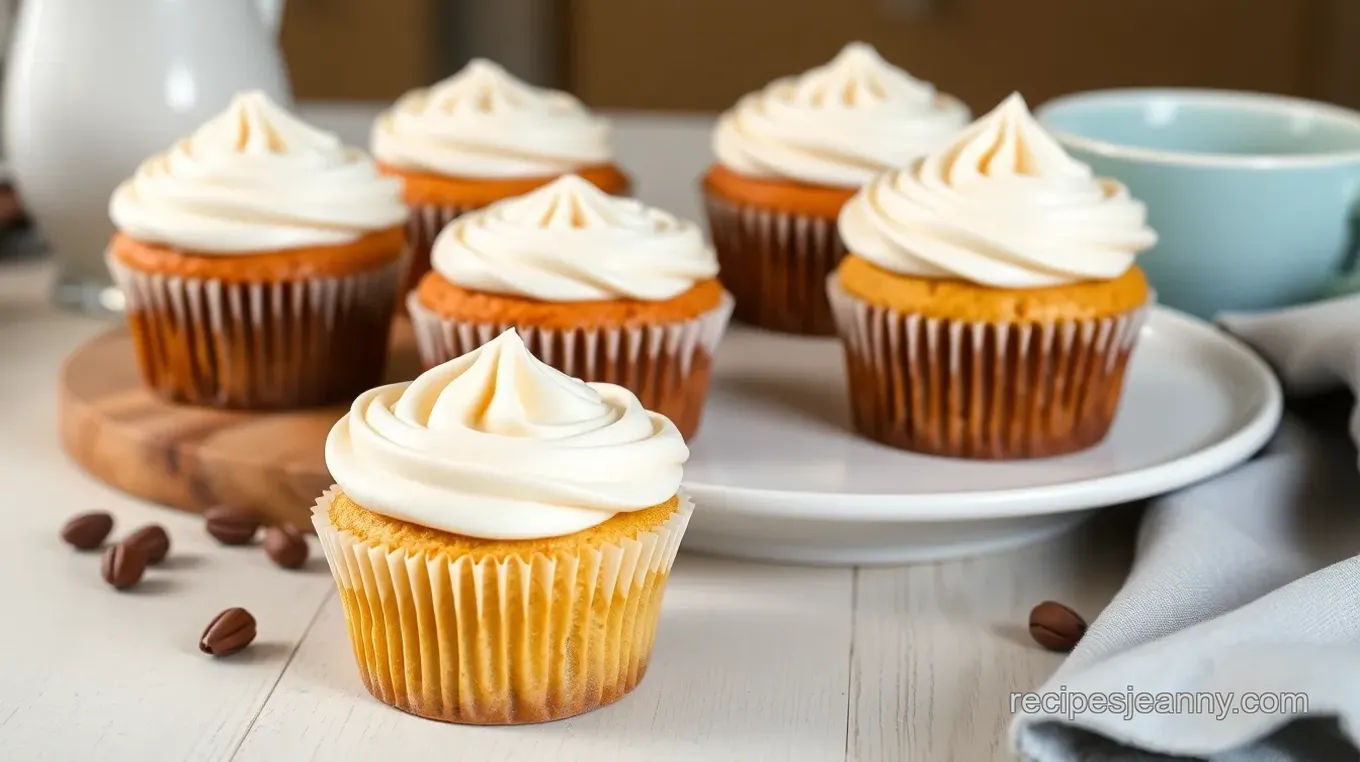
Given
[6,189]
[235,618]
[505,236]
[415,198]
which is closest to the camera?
[235,618]

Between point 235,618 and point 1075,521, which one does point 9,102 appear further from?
point 1075,521

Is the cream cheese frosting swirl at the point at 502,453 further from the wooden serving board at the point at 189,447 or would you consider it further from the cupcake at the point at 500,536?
the wooden serving board at the point at 189,447

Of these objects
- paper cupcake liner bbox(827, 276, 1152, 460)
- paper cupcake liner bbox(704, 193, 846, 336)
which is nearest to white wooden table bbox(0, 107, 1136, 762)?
paper cupcake liner bbox(827, 276, 1152, 460)

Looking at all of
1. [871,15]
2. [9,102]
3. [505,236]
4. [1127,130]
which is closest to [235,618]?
[505,236]

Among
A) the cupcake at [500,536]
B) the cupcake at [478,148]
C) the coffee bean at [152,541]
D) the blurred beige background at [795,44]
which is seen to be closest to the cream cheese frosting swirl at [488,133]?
the cupcake at [478,148]

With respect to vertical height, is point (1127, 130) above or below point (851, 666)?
above

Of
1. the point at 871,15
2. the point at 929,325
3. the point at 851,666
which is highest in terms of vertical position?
the point at 929,325

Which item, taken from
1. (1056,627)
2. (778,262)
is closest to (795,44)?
(778,262)
